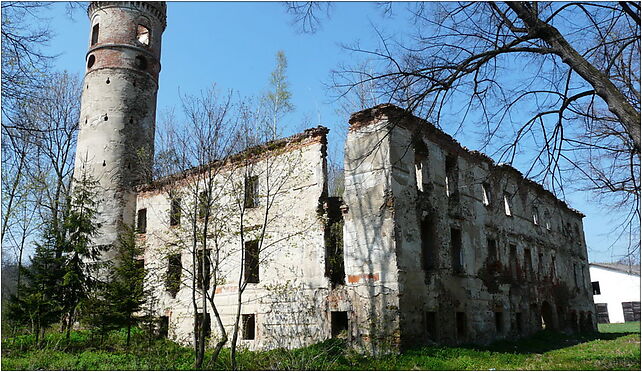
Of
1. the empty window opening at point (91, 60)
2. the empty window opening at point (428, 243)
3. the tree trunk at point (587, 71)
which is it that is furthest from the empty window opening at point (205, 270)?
the empty window opening at point (91, 60)

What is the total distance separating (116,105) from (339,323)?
1570 cm

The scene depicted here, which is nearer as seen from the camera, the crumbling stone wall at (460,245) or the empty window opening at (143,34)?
the crumbling stone wall at (460,245)

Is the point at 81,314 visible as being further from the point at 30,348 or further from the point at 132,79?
the point at 132,79

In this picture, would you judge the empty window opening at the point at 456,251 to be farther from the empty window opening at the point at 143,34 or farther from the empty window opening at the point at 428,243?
the empty window opening at the point at 143,34

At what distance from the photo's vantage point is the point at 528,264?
22.2 m

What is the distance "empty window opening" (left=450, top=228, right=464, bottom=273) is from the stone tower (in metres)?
13.8

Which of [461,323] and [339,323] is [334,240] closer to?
[339,323]

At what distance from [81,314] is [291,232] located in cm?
896

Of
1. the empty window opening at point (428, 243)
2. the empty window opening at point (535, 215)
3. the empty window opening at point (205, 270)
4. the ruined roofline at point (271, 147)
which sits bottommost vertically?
the empty window opening at point (205, 270)

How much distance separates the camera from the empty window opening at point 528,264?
21.7 meters

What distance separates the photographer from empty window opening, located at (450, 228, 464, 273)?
17.0 meters

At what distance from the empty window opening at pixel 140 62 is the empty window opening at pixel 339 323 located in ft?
55.2

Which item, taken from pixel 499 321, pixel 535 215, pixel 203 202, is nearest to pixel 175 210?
pixel 203 202

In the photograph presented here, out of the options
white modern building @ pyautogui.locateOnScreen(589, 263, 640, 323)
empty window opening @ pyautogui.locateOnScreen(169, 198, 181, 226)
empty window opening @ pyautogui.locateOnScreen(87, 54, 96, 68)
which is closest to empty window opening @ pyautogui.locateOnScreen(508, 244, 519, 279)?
empty window opening @ pyautogui.locateOnScreen(169, 198, 181, 226)
